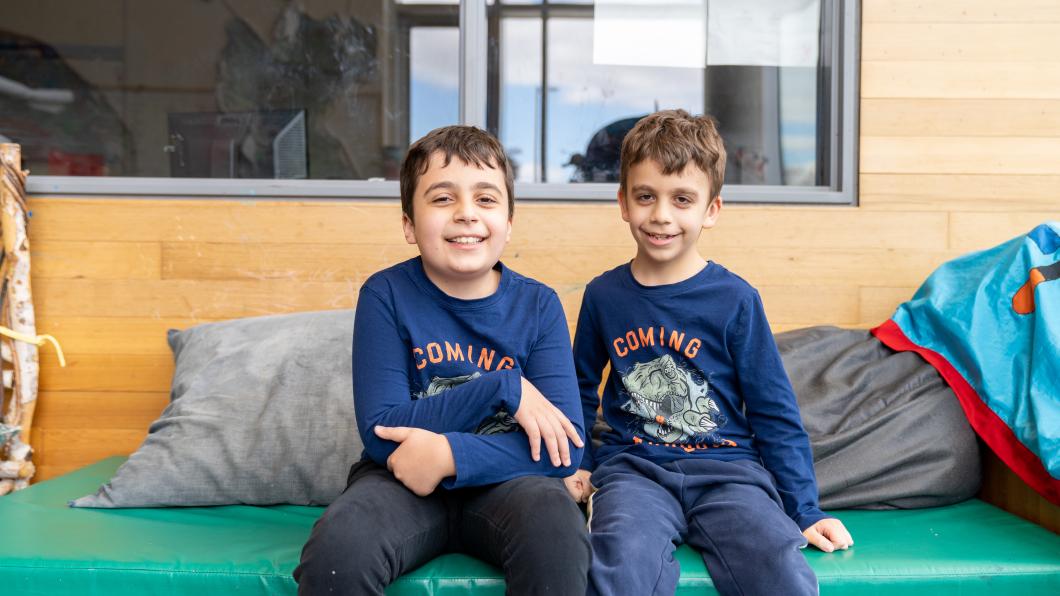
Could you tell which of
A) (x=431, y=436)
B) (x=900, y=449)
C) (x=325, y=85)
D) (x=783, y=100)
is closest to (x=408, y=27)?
(x=325, y=85)

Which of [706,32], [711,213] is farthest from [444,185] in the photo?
Result: [706,32]

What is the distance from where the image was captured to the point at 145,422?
2.21 metres

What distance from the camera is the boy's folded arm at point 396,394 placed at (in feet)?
4.47

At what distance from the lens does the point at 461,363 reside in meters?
1.45

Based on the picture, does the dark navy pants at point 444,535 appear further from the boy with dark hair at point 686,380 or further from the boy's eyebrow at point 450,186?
the boy's eyebrow at point 450,186

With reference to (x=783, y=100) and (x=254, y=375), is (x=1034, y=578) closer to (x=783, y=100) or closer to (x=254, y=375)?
(x=783, y=100)

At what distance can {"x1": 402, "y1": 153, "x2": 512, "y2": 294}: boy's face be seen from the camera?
1432 mm

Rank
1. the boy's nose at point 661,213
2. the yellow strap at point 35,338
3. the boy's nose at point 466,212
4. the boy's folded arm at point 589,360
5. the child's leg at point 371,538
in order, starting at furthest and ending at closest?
the yellow strap at point 35,338
the boy's folded arm at point 589,360
the boy's nose at point 661,213
the boy's nose at point 466,212
the child's leg at point 371,538

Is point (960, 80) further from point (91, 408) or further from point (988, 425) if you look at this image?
point (91, 408)

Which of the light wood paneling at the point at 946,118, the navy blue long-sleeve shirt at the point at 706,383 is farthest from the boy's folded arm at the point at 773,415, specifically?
the light wood paneling at the point at 946,118

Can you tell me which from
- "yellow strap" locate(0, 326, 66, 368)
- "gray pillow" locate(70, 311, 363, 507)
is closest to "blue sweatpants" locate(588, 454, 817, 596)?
"gray pillow" locate(70, 311, 363, 507)

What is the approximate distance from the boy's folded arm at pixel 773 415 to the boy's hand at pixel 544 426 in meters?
0.34

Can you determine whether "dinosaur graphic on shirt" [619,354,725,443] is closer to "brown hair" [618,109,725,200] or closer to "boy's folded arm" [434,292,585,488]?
"boy's folded arm" [434,292,585,488]

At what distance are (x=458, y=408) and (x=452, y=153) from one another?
1.35 feet
